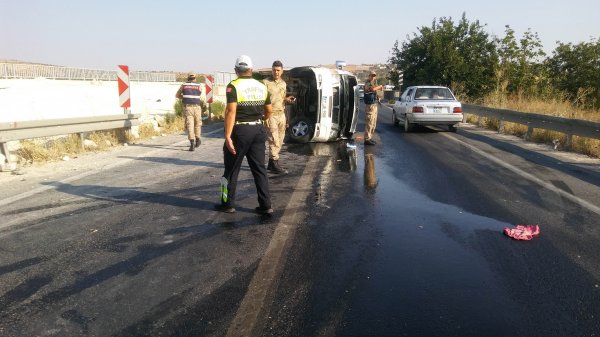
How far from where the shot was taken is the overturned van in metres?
10.9

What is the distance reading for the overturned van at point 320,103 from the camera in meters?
10.9

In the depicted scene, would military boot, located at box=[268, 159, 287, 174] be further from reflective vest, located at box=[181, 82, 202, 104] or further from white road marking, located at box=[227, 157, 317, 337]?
reflective vest, located at box=[181, 82, 202, 104]

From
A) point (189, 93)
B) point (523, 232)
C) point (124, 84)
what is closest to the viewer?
point (523, 232)

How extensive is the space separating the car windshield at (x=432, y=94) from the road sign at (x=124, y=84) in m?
8.99

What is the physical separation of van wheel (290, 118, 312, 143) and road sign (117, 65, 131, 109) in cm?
442

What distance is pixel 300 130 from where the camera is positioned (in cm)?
1138

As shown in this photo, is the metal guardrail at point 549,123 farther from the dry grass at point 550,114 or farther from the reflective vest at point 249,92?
the reflective vest at point 249,92

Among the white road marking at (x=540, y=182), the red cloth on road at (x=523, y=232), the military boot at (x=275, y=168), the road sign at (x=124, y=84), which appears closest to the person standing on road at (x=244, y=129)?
the military boot at (x=275, y=168)

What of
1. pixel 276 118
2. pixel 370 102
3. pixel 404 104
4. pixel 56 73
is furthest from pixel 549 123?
pixel 56 73

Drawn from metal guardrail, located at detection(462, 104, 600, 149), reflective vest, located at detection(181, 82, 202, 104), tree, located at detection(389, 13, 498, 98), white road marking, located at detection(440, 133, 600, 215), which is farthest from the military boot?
tree, located at detection(389, 13, 498, 98)

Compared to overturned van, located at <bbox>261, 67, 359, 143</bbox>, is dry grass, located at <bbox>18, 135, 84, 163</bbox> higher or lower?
lower

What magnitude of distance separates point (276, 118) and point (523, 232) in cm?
486

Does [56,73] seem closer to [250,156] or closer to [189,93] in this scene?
[189,93]

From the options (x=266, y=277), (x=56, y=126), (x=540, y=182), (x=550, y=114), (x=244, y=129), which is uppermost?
(x=550, y=114)
